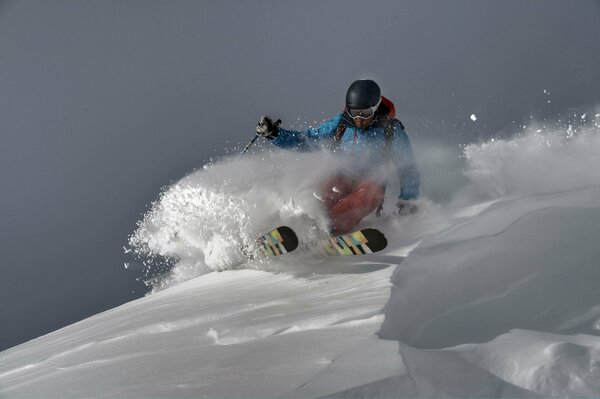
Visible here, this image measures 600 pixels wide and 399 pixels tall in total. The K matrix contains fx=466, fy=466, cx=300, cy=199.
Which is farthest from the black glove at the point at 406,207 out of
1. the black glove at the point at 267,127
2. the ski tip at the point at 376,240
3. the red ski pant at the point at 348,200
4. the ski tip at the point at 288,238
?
the black glove at the point at 267,127

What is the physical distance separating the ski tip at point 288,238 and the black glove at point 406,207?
3.75 feet

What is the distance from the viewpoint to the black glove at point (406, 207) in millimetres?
4313

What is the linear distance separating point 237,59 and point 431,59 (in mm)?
7170

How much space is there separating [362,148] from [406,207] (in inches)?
27.7

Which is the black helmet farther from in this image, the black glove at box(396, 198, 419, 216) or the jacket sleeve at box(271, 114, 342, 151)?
the black glove at box(396, 198, 419, 216)

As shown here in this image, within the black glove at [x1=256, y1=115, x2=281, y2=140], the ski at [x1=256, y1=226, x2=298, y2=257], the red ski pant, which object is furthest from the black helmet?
the ski at [x1=256, y1=226, x2=298, y2=257]

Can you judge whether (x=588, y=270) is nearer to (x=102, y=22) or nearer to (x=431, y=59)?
(x=431, y=59)

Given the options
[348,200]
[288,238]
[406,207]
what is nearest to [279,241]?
[288,238]

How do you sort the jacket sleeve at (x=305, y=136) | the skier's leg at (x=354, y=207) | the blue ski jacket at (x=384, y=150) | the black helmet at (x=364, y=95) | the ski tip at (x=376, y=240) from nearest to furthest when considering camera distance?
1. the ski tip at (x=376, y=240)
2. the skier's leg at (x=354, y=207)
3. the black helmet at (x=364, y=95)
4. the blue ski jacket at (x=384, y=150)
5. the jacket sleeve at (x=305, y=136)

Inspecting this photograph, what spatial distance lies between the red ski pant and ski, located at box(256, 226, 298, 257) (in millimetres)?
449

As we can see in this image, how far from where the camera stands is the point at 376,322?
1997 millimetres

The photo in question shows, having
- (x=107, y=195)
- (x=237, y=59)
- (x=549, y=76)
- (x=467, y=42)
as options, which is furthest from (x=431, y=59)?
(x=107, y=195)

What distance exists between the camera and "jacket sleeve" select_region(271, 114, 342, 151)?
4.75m

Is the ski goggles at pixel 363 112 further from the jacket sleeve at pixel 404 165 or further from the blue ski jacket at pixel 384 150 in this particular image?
the jacket sleeve at pixel 404 165
